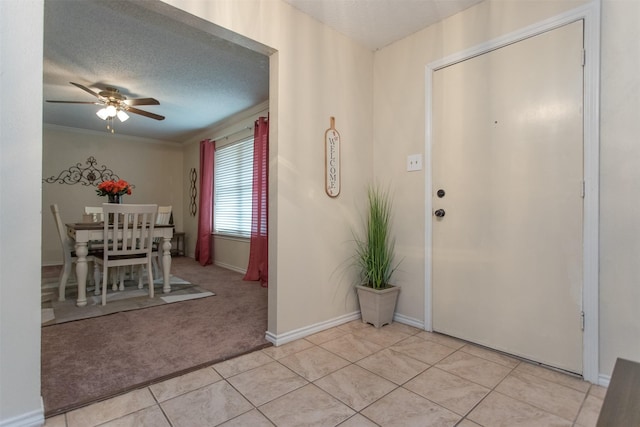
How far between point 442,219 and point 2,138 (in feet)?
7.84

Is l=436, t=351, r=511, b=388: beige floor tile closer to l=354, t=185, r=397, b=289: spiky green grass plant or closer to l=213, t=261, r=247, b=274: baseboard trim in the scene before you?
l=354, t=185, r=397, b=289: spiky green grass plant

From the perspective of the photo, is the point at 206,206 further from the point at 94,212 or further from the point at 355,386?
the point at 355,386

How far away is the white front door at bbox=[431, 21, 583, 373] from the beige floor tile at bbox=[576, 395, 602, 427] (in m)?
0.24

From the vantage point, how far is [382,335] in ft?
7.54

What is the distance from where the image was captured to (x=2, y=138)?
4.02 ft

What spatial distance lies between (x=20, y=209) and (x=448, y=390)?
208 cm

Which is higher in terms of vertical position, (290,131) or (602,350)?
(290,131)

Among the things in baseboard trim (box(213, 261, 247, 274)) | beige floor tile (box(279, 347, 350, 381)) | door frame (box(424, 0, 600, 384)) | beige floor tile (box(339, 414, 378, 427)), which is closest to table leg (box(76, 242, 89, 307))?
baseboard trim (box(213, 261, 247, 274))

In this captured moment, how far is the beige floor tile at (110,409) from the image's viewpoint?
1339mm

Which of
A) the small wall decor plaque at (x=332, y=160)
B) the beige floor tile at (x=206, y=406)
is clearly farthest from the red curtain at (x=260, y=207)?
the beige floor tile at (x=206, y=406)

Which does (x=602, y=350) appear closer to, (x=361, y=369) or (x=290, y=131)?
(x=361, y=369)

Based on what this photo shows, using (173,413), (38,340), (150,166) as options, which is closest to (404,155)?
(173,413)

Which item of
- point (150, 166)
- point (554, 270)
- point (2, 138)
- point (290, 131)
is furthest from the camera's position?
point (150, 166)

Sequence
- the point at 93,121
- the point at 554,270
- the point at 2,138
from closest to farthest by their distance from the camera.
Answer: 1. the point at 2,138
2. the point at 554,270
3. the point at 93,121
